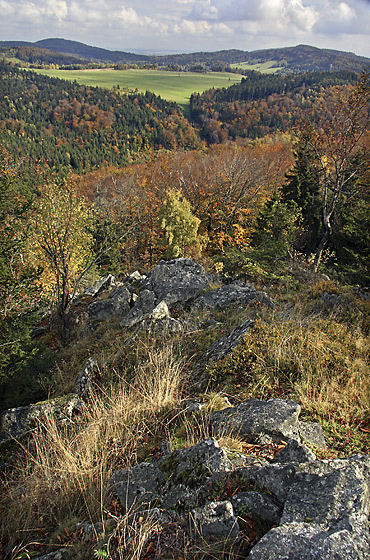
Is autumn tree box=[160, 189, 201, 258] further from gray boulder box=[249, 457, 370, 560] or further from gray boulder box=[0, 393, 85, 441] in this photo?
gray boulder box=[249, 457, 370, 560]

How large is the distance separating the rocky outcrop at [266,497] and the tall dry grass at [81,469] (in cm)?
31

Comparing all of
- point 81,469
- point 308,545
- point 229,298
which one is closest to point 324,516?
point 308,545

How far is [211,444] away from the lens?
9.45ft

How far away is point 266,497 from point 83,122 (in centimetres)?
16348

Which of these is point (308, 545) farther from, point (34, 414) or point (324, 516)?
point (34, 414)

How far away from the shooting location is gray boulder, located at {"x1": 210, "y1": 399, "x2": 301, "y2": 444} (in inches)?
129

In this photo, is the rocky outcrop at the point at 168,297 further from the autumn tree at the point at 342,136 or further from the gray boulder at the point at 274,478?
the autumn tree at the point at 342,136

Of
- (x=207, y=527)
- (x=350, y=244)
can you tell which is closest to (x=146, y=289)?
(x=207, y=527)

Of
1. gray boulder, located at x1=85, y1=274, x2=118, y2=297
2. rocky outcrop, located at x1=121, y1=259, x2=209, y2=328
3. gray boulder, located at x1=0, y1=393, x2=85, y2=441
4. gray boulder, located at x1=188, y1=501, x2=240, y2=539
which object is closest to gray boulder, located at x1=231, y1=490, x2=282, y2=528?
gray boulder, located at x1=188, y1=501, x2=240, y2=539

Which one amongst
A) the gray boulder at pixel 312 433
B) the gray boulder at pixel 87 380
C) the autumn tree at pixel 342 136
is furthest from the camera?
the autumn tree at pixel 342 136

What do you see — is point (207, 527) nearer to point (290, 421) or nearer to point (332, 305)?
point (290, 421)

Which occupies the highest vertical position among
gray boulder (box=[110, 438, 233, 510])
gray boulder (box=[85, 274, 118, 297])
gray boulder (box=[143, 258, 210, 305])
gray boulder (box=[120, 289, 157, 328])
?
gray boulder (box=[110, 438, 233, 510])

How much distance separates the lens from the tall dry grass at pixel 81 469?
3.03 metres

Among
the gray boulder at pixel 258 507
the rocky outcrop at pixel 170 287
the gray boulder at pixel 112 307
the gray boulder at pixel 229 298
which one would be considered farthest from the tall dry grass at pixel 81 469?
the gray boulder at pixel 112 307
